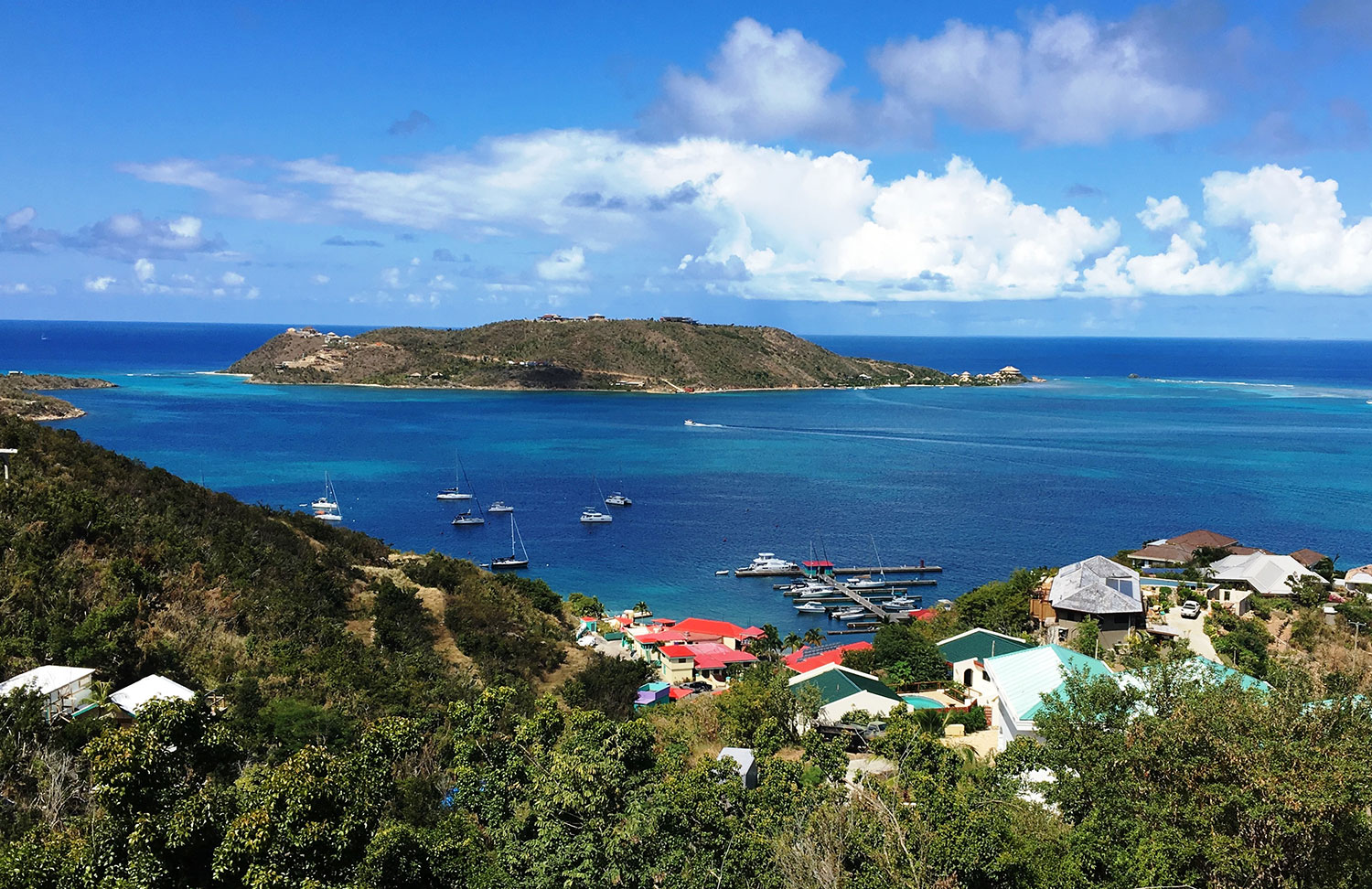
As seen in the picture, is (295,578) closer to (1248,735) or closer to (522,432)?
(1248,735)

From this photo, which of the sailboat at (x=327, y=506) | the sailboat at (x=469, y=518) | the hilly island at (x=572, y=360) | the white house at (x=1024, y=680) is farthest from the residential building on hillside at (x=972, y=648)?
the hilly island at (x=572, y=360)

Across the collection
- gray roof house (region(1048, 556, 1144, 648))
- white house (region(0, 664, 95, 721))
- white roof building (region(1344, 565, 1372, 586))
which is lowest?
white roof building (region(1344, 565, 1372, 586))

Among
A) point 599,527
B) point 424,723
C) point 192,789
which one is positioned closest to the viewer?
point 192,789

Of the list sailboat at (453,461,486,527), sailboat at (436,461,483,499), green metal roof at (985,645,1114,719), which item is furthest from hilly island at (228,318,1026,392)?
green metal roof at (985,645,1114,719)

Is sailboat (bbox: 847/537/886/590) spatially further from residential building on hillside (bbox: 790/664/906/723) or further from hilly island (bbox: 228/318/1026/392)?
hilly island (bbox: 228/318/1026/392)

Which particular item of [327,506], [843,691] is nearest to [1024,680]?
[843,691]

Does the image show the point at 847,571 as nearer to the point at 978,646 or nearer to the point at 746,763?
the point at 978,646

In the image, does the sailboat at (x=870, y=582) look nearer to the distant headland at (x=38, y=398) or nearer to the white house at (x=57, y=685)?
the white house at (x=57, y=685)

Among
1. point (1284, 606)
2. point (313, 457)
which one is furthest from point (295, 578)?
point (313, 457)
